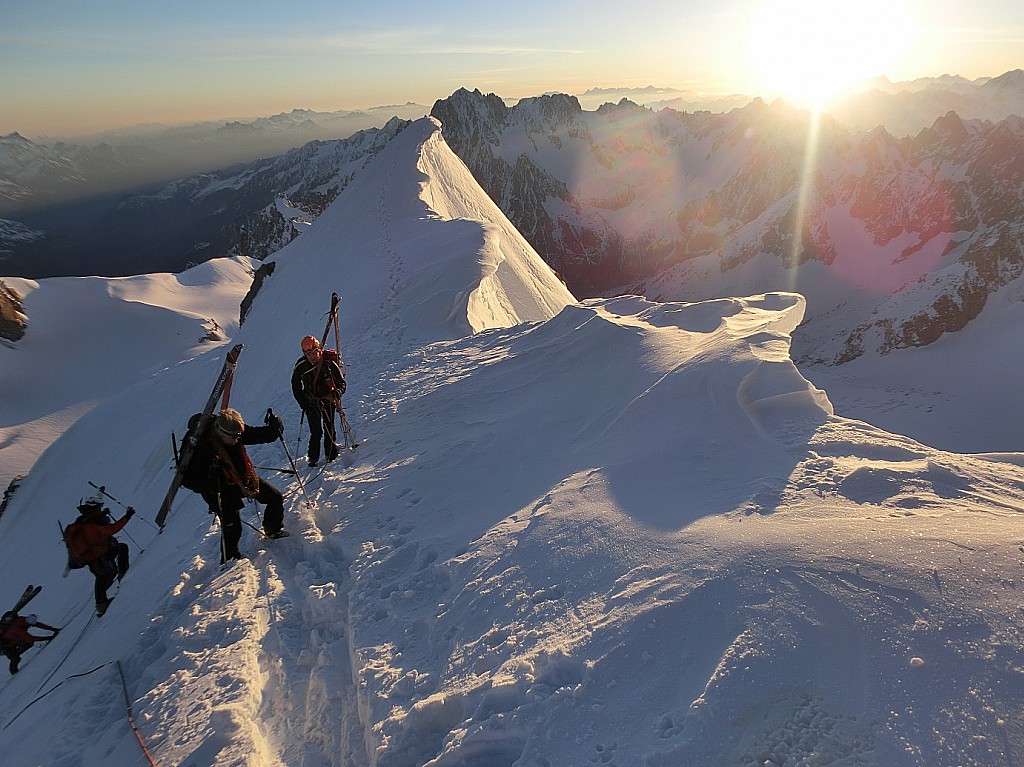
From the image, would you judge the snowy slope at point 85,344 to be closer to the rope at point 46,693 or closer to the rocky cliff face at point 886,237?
the rope at point 46,693

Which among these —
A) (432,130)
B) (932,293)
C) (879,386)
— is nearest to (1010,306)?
(932,293)

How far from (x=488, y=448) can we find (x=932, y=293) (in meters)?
123

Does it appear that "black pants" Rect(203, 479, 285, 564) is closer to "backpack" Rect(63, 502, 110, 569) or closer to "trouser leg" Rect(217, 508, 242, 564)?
"trouser leg" Rect(217, 508, 242, 564)

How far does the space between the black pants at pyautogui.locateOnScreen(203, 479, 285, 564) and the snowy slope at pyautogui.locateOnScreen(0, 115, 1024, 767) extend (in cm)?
28

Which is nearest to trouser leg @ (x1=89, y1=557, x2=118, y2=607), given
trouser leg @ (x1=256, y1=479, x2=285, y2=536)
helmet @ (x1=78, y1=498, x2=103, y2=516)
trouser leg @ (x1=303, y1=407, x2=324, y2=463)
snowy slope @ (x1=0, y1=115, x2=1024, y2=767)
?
snowy slope @ (x1=0, y1=115, x2=1024, y2=767)

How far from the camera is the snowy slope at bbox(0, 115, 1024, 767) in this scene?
11.8 ft

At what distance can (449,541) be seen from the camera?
657cm

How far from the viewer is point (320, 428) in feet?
31.5

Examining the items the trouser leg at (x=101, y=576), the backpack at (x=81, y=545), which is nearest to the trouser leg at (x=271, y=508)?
the backpack at (x=81, y=545)

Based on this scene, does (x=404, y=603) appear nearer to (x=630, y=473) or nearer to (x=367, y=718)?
(x=367, y=718)

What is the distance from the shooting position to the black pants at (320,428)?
30.9 feet

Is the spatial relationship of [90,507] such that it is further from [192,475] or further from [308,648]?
[308,648]

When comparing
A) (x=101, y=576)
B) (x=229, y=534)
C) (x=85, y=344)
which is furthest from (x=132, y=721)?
(x=85, y=344)

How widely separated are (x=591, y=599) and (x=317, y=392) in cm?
638
